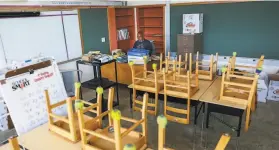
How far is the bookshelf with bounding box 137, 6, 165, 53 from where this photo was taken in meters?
6.60

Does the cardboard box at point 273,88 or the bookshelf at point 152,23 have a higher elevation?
the bookshelf at point 152,23

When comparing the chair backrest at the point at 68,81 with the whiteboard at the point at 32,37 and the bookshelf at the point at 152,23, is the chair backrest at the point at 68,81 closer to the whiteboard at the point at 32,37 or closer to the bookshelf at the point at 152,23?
the whiteboard at the point at 32,37

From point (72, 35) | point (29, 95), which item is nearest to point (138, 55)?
point (72, 35)

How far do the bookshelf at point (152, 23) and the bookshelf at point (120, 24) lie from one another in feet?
0.78

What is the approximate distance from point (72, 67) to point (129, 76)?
131cm

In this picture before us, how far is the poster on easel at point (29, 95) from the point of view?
2.21m

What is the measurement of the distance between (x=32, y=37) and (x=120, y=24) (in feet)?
8.57

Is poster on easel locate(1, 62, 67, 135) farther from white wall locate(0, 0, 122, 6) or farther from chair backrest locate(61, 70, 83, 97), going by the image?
white wall locate(0, 0, 122, 6)

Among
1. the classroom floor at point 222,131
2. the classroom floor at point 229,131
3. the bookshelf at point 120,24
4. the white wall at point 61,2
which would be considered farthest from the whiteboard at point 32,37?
the classroom floor at point 229,131

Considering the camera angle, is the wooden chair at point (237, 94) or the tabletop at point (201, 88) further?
the tabletop at point (201, 88)

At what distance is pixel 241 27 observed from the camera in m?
4.84

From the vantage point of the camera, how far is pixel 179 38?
5230 mm

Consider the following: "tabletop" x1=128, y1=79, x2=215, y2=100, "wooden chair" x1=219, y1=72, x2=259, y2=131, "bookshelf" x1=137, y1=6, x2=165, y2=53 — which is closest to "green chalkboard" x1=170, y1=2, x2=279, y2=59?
"bookshelf" x1=137, y1=6, x2=165, y2=53

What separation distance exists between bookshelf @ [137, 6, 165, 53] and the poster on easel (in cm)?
431
